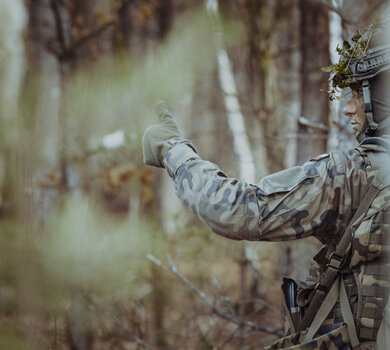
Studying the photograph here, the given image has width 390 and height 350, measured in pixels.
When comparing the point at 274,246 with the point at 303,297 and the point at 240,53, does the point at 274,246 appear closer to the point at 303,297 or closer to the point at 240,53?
the point at 240,53

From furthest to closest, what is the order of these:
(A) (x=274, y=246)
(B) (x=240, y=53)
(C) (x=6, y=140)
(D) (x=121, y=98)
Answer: (B) (x=240, y=53) → (D) (x=121, y=98) → (A) (x=274, y=246) → (C) (x=6, y=140)

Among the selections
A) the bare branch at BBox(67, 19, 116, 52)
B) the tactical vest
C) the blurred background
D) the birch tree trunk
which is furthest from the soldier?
the bare branch at BBox(67, 19, 116, 52)

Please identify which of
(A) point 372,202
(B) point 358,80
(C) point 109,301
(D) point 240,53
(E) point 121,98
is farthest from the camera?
(D) point 240,53

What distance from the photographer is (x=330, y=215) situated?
156 centimetres

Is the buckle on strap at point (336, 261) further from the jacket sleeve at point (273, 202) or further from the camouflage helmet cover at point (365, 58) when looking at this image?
the camouflage helmet cover at point (365, 58)

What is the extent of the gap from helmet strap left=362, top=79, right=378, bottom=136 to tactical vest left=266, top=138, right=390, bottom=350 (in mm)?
100

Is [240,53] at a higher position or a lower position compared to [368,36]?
higher

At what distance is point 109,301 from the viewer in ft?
16.3

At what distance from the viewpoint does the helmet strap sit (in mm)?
1656

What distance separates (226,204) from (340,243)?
415mm

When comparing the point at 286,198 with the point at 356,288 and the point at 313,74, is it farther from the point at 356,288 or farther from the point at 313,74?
the point at 313,74

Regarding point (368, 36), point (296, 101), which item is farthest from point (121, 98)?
point (368, 36)

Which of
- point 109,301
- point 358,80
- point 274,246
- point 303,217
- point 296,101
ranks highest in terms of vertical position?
point 296,101

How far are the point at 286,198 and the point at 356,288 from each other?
402 millimetres
